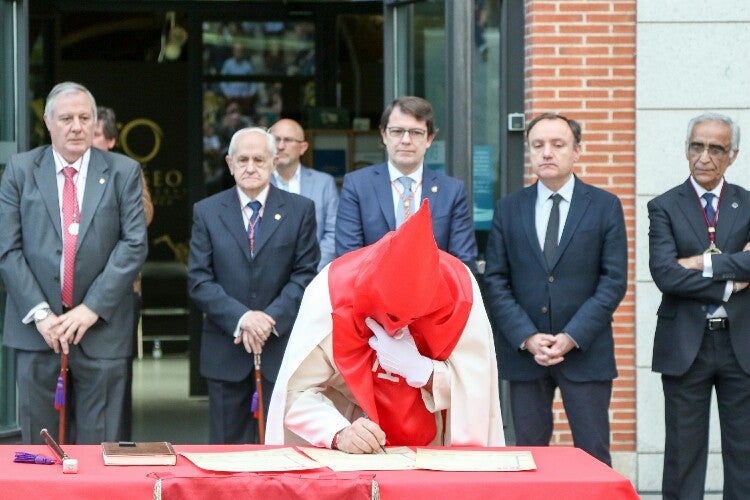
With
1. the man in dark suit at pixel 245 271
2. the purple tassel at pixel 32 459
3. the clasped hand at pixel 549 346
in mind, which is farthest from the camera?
the man in dark suit at pixel 245 271

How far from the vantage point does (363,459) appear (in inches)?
174

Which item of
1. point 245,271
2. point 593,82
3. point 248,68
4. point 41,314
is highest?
point 248,68

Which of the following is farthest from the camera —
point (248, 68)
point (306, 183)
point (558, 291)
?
point (248, 68)

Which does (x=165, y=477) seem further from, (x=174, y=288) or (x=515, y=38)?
(x=174, y=288)

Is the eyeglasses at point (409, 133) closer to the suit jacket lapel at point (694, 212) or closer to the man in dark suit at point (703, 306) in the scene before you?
the man in dark suit at point (703, 306)

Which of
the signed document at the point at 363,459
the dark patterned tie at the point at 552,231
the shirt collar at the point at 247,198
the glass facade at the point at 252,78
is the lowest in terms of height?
the signed document at the point at 363,459

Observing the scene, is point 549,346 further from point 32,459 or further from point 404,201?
point 32,459

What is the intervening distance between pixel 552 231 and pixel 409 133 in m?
0.90

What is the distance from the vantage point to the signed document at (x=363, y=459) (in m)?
4.27

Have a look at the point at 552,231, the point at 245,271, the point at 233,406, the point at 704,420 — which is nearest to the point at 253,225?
the point at 245,271

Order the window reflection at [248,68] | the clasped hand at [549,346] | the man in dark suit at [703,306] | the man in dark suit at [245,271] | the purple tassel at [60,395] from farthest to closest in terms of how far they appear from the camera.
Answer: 1. the window reflection at [248,68]
2. the man in dark suit at [245,271]
3. the man in dark suit at [703,306]
4. the clasped hand at [549,346]
5. the purple tassel at [60,395]

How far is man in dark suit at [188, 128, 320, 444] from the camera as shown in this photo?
23.5ft

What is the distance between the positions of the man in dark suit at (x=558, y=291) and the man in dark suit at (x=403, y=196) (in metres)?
0.26

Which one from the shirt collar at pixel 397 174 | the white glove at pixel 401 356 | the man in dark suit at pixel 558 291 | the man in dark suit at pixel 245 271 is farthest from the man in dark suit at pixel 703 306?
the white glove at pixel 401 356
